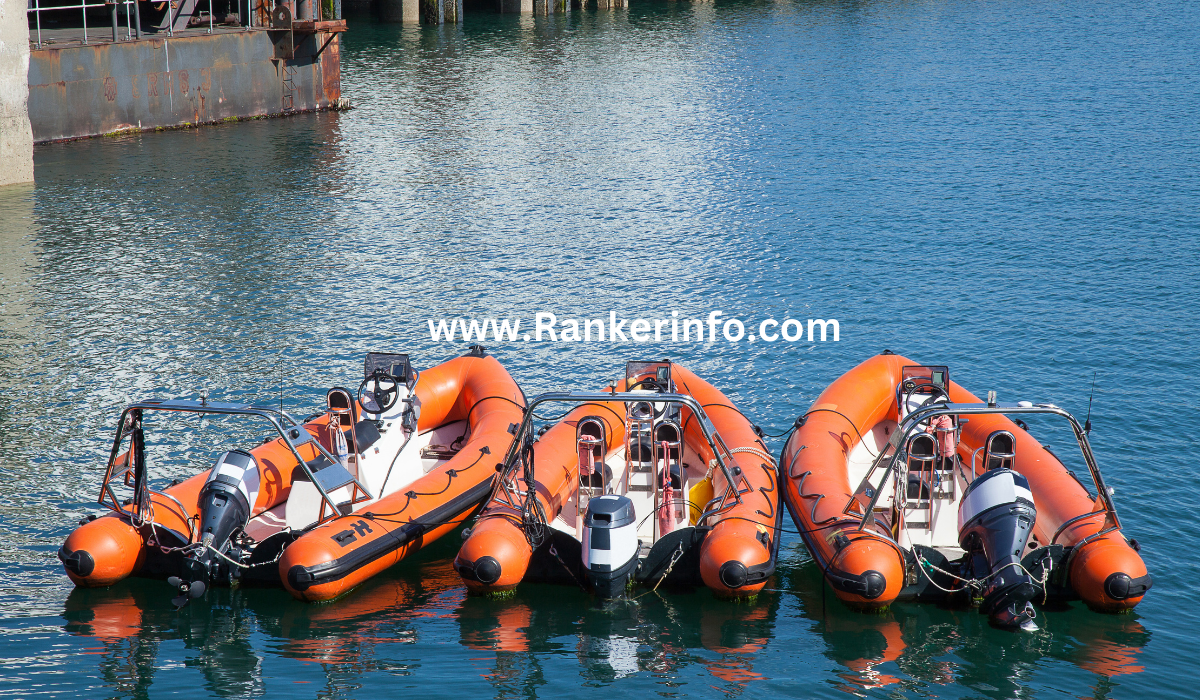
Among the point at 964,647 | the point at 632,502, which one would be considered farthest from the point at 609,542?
the point at 964,647

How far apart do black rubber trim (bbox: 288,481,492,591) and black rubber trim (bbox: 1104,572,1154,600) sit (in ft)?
15.8

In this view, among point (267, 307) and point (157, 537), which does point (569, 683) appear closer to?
point (157, 537)

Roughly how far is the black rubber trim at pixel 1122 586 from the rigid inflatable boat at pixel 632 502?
2.33 m

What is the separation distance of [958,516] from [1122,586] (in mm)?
1266

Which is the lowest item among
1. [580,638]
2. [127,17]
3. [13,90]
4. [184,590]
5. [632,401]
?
[580,638]

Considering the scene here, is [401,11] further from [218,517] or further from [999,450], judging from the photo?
[999,450]

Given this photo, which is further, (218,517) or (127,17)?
(127,17)

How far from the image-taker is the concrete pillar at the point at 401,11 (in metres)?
43.5

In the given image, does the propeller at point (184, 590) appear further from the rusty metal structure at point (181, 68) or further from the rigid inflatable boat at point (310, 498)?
the rusty metal structure at point (181, 68)

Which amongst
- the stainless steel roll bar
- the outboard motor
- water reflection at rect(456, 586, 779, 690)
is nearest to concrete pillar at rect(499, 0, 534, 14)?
the stainless steel roll bar

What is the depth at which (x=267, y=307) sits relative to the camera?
15641 millimetres

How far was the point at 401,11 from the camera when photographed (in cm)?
4369

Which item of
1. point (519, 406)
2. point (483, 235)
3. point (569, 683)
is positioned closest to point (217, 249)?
point (483, 235)

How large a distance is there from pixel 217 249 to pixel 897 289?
1105cm
